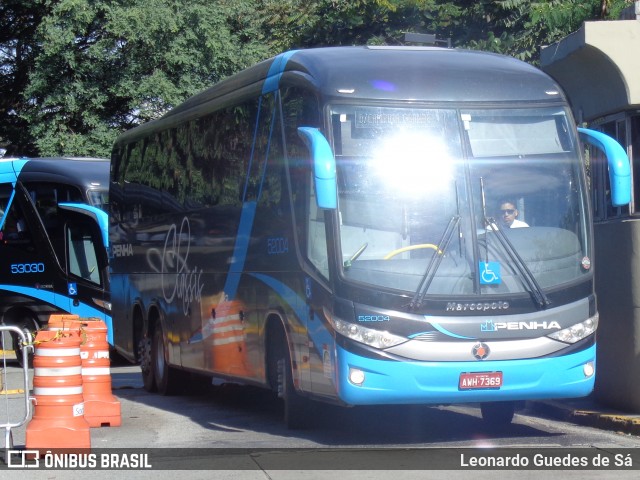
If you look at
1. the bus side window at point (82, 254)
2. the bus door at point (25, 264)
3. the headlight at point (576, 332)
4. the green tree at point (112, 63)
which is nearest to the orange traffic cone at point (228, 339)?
the headlight at point (576, 332)

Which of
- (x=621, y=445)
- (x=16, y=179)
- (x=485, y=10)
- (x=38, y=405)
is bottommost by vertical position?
(x=621, y=445)

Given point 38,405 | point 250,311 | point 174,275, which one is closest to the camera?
point 38,405

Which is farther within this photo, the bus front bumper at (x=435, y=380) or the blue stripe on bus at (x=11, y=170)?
the blue stripe on bus at (x=11, y=170)

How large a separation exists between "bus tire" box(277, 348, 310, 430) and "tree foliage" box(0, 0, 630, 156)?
17.9m

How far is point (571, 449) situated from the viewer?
10336mm

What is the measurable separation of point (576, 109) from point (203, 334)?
5.47 m

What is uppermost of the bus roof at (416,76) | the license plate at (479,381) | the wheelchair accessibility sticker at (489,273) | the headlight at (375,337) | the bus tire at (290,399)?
the bus roof at (416,76)

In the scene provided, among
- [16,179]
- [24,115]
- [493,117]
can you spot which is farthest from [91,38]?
[493,117]

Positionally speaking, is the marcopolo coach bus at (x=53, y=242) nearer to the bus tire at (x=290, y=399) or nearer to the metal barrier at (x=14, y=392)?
the metal barrier at (x=14, y=392)

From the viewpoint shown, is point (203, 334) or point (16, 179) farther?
point (16, 179)

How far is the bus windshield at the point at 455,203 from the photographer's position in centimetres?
1037

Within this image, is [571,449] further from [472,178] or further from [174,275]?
[174,275]

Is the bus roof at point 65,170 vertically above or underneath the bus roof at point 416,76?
underneath

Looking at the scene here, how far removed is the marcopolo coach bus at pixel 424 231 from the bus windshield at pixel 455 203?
1 cm
